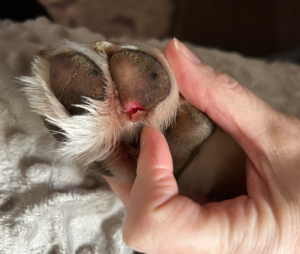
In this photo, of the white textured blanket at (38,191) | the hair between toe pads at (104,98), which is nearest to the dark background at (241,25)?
the white textured blanket at (38,191)

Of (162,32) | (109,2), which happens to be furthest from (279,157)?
(109,2)

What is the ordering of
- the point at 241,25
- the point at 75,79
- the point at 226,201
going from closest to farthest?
the point at 75,79, the point at 226,201, the point at 241,25

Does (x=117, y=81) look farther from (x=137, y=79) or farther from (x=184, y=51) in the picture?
(x=184, y=51)

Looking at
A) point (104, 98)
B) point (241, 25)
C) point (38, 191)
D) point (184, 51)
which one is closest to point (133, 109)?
point (104, 98)

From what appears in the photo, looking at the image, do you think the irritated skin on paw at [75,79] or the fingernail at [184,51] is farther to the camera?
the fingernail at [184,51]

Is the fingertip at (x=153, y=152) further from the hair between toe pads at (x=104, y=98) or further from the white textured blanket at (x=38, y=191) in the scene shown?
the white textured blanket at (x=38, y=191)

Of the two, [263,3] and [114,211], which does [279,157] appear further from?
[263,3]
